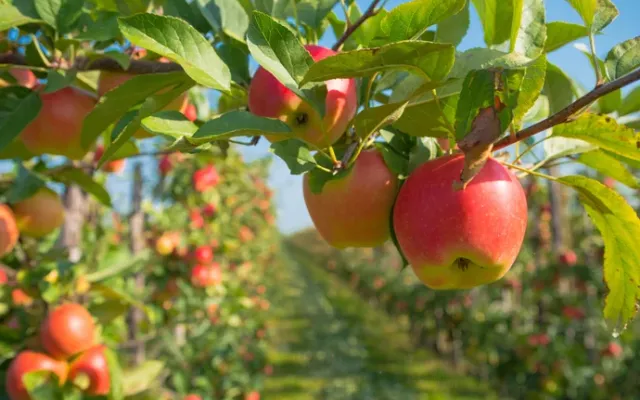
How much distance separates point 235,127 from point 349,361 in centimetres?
697

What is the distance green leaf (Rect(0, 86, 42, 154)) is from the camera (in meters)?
0.82

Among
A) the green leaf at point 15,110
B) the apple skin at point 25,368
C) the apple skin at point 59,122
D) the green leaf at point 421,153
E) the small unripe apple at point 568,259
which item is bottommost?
the small unripe apple at point 568,259

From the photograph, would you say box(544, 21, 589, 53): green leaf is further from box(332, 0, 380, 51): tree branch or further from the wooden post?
the wooden post

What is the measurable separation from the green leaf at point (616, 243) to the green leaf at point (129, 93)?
1.68ft

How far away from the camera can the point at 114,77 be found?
90 cm

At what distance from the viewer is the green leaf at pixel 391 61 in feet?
1.55

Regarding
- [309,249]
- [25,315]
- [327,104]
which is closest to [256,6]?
[327,104]

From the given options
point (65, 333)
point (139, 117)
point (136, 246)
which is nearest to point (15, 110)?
point (139, 117)

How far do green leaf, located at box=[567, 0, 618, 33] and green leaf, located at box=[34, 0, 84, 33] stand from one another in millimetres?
695

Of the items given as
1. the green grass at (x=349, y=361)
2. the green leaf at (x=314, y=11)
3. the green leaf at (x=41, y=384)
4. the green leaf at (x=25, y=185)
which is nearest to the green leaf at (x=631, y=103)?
the green leaf at (x=314, y=11)

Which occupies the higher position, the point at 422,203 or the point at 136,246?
the point at 422,203

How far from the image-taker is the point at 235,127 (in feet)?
1.78

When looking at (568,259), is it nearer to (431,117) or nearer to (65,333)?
(65,333)

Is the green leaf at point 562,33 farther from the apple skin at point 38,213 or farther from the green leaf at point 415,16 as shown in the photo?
the apple skin at point 38,213
